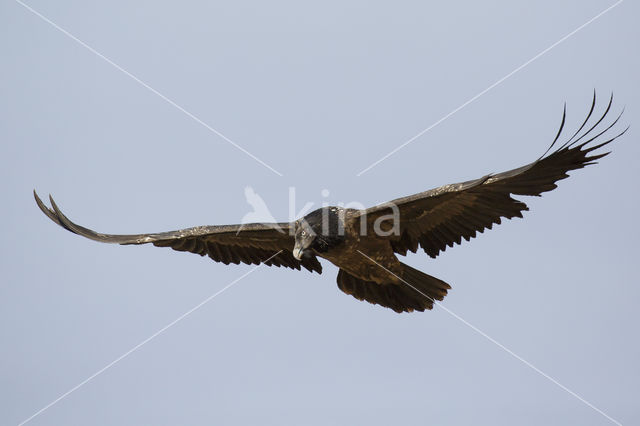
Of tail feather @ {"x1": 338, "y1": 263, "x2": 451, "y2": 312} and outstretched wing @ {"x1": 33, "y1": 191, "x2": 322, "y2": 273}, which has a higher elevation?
outstretched wing @ {"x1": 33, "y1": 191, "x2": 322, "y2": 273}

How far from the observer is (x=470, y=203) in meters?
11.9

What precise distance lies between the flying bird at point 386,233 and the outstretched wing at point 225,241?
0.5 inches

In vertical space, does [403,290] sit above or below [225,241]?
below

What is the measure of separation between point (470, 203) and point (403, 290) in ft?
4.97

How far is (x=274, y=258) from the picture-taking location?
13.6 m

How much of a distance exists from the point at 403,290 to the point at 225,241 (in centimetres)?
231

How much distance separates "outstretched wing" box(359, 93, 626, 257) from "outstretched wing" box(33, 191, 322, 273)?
1.47 meters

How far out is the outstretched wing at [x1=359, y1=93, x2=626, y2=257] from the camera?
36.6 feet

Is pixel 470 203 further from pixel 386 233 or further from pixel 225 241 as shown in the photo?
pixel 225 241

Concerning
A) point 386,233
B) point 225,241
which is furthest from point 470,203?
point 225,241

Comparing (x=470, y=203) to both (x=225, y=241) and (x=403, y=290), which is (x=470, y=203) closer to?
(x=403, y=290)

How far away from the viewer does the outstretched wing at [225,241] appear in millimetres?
13102

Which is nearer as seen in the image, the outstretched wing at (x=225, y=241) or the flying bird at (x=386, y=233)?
the flying bird at (x=386, y=233)

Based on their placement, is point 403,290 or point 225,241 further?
point 225,241
